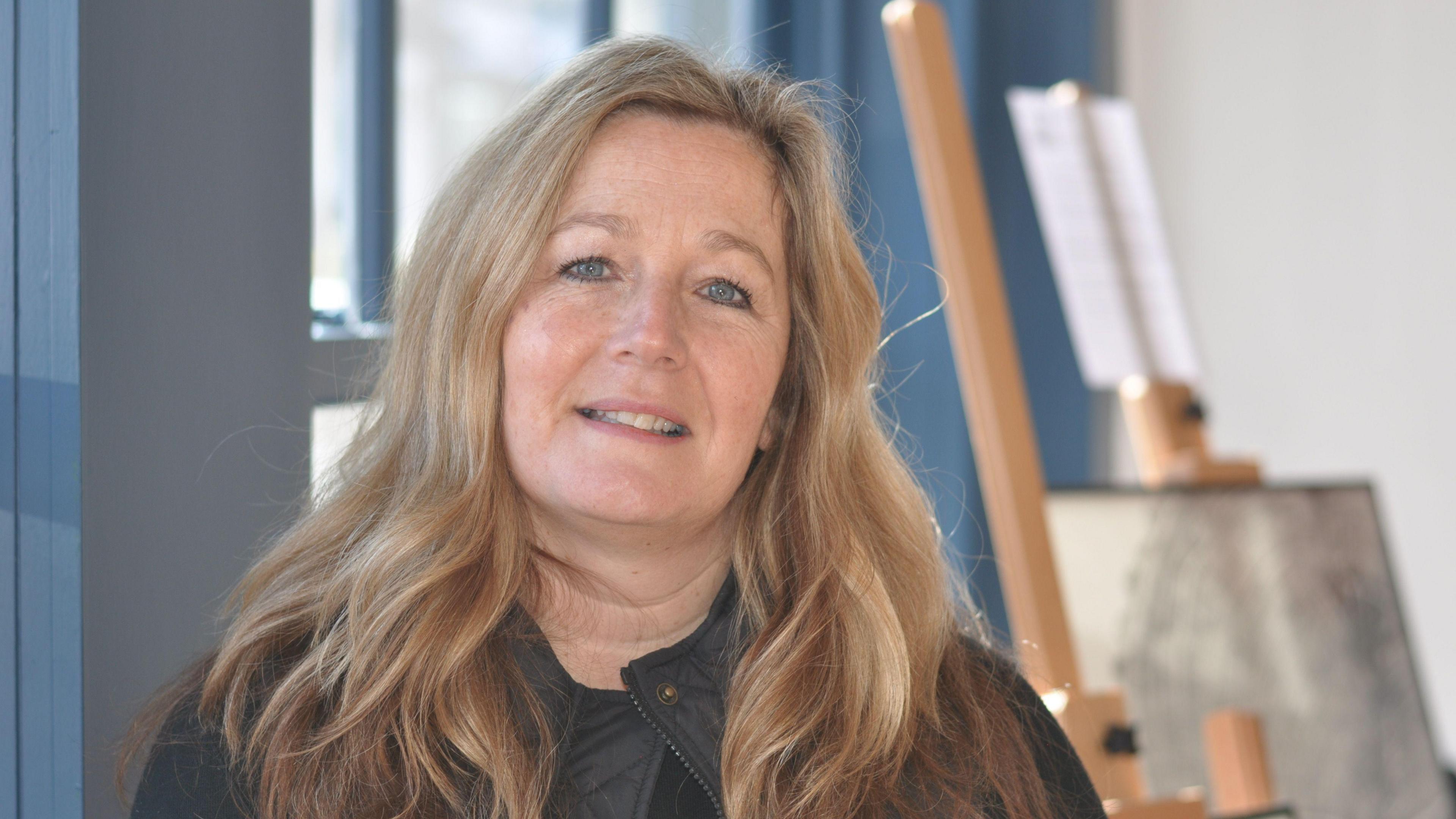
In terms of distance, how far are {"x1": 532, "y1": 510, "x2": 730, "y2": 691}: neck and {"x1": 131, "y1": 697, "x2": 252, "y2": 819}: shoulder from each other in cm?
31

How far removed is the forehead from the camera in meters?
1.24

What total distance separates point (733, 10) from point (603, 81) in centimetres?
181

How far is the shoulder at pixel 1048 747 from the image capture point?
131cm

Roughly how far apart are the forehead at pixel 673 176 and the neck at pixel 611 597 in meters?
0.31

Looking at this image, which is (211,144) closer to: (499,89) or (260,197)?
(260,197)

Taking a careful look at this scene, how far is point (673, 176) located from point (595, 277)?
0.41 feet

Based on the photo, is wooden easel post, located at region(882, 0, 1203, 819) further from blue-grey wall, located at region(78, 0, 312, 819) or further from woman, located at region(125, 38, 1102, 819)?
blue-grey wall, located at region(78, 0, 312, 819)

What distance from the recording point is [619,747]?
3.89ft

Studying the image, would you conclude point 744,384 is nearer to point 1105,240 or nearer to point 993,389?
point 993,389

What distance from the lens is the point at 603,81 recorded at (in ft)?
4.13

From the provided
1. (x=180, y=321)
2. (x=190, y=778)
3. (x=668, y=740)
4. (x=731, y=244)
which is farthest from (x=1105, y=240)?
(x=190, y=778)

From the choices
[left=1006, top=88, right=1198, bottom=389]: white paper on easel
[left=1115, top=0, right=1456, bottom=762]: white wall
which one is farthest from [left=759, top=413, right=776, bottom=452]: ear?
[left=1115, top=0, right=1456, bottom=762]: white wall

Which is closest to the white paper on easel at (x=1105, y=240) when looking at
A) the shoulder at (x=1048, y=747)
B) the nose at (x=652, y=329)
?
the shoulder at (x=1048, y=747)

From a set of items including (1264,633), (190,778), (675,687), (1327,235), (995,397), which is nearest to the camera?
(190,778)
